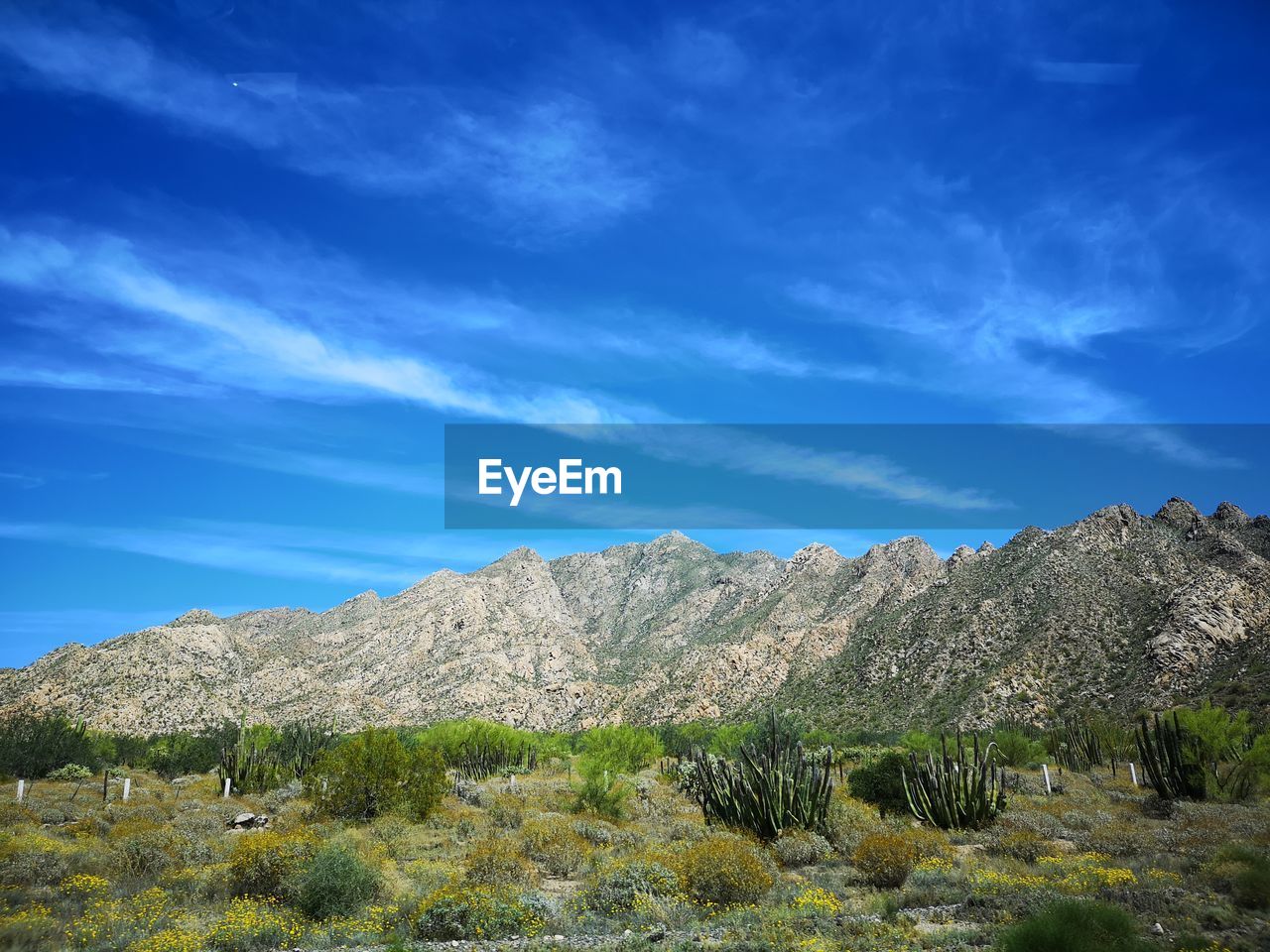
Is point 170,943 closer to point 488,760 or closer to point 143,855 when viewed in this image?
point 143,855

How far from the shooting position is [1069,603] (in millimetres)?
61625

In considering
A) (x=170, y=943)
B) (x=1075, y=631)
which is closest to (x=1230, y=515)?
(x=1075, y=631)

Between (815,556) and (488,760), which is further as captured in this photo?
(815,556)

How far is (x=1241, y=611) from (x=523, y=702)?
6631 cm

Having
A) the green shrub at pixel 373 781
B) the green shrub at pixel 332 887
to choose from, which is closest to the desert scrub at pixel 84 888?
the green shrub at pixel 332 887

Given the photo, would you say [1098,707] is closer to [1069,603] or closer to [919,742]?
[1069,603]

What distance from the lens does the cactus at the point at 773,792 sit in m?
18.5

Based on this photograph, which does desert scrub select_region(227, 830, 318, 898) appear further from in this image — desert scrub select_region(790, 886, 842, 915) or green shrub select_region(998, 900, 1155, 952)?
green shrub select_region(998, 900, 1155, 952)

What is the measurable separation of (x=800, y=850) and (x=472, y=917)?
7.89 meters

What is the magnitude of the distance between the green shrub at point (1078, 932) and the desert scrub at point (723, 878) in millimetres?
4529

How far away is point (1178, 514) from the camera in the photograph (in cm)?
7362

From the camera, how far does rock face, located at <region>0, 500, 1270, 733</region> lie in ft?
180

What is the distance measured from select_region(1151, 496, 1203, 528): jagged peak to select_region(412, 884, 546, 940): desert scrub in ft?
267

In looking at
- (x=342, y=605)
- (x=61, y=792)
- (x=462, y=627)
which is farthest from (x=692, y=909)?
(x=342, y=605)
